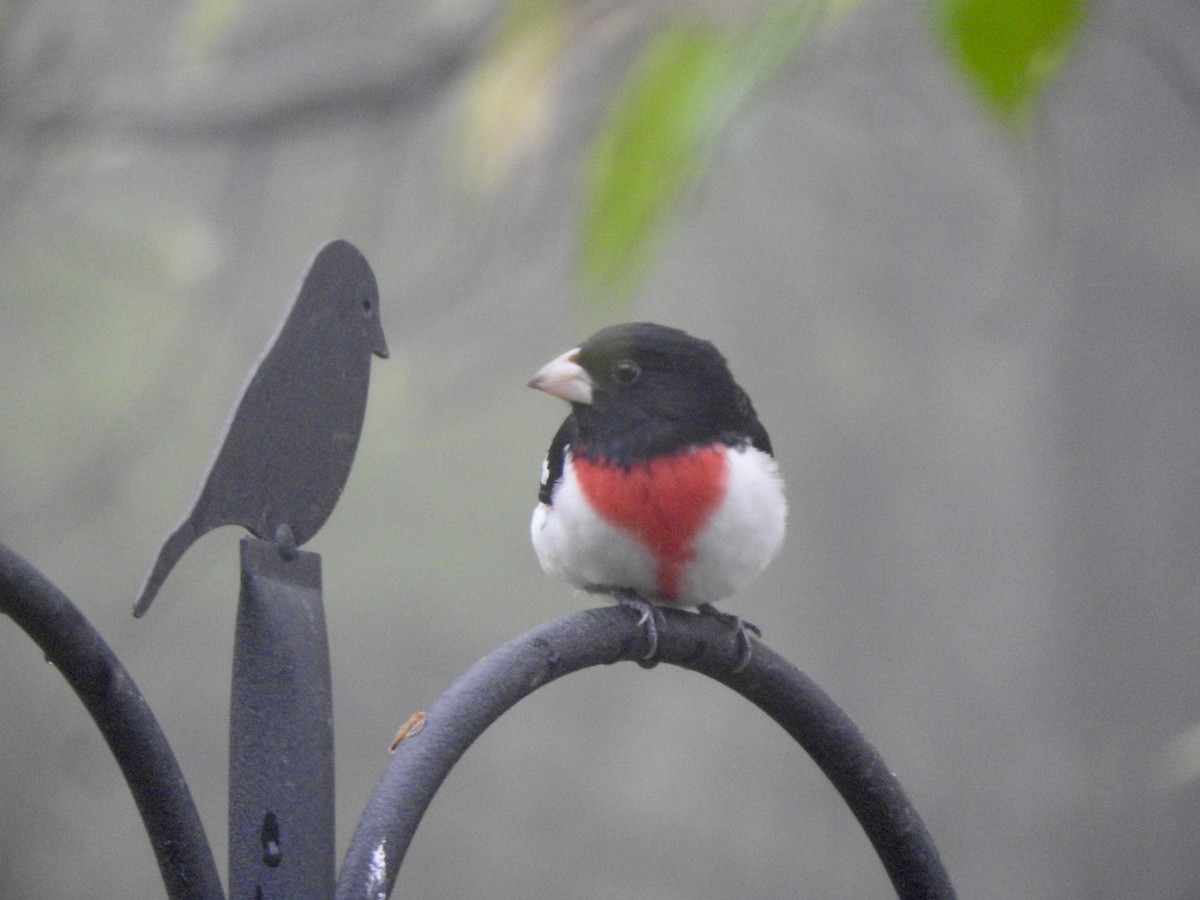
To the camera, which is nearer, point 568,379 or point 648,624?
point 648,624

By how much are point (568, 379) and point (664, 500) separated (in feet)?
0.56

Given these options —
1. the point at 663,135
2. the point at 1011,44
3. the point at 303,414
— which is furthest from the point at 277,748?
the point at 1011,44

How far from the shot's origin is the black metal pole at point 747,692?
113cm

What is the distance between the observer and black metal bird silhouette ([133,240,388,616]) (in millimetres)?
1015

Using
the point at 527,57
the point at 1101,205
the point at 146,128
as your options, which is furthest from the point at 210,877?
the point at 1101,205

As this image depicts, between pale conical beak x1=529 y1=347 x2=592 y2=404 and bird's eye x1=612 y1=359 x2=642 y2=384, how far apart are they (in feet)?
0.10

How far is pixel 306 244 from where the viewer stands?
4125 mm

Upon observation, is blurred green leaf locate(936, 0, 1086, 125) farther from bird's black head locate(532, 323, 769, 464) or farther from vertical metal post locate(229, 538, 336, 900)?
bird's black head locate(532, 323, 769, 464)

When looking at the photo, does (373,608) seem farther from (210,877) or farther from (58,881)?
(210,877)

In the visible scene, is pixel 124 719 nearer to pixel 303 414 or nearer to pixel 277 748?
pixel 277 748

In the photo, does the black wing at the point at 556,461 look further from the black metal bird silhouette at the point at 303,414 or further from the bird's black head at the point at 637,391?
the black metal bird silhouette at the point at 303,414

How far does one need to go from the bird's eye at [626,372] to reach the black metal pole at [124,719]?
79 centimetres

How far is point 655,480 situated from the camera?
5.32 ft

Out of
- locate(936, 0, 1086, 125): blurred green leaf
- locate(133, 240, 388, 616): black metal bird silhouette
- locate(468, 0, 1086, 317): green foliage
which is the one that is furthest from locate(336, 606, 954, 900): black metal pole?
locate(936, 0, 1086, 125): blurred green leaf
